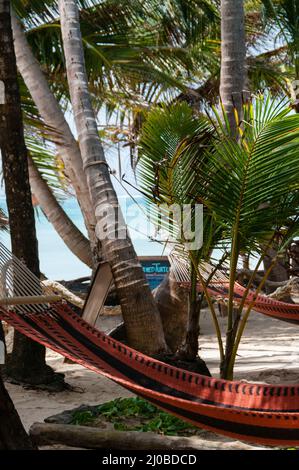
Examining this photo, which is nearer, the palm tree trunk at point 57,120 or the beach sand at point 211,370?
the beach sand at point 211,370

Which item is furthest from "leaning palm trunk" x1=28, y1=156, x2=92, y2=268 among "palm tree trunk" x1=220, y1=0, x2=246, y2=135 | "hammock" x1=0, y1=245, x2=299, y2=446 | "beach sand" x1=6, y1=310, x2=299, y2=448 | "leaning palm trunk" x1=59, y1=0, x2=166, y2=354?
"hammock" x1=0, y1=245, x2=299, y2=446

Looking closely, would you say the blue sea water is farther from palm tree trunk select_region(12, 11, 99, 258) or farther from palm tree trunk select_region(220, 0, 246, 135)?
palm tree trunk select_region(220, 0, 246, 135)

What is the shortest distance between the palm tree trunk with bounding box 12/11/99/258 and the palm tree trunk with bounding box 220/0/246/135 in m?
2.08

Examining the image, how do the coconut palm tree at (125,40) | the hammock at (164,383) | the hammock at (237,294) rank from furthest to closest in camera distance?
the coconut palm tree at (125,40)
the hammock at (237,294)
the hammock at (164,383)

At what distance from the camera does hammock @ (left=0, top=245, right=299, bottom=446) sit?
2787mm

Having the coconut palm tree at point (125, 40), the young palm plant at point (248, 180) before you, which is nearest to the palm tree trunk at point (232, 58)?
the young palm plant at point (248, 180)

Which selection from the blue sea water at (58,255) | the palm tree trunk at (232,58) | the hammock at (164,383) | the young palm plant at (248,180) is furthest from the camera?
the blue sea water at (58,255)

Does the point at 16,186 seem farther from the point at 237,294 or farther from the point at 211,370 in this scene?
the point at 211,370

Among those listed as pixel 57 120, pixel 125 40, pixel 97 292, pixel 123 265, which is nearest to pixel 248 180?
pixel 123 265

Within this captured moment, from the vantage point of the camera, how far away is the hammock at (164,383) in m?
2.79

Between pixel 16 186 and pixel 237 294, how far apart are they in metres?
1.69

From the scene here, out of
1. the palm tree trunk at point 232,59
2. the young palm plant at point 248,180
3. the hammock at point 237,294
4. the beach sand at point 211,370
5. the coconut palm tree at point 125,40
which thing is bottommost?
the beach sand at point 211,370

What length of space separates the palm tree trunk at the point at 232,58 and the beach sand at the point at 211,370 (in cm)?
175

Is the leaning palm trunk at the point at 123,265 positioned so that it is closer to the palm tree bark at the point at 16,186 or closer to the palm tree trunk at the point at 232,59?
the palm tree bark at the point at 16,186
